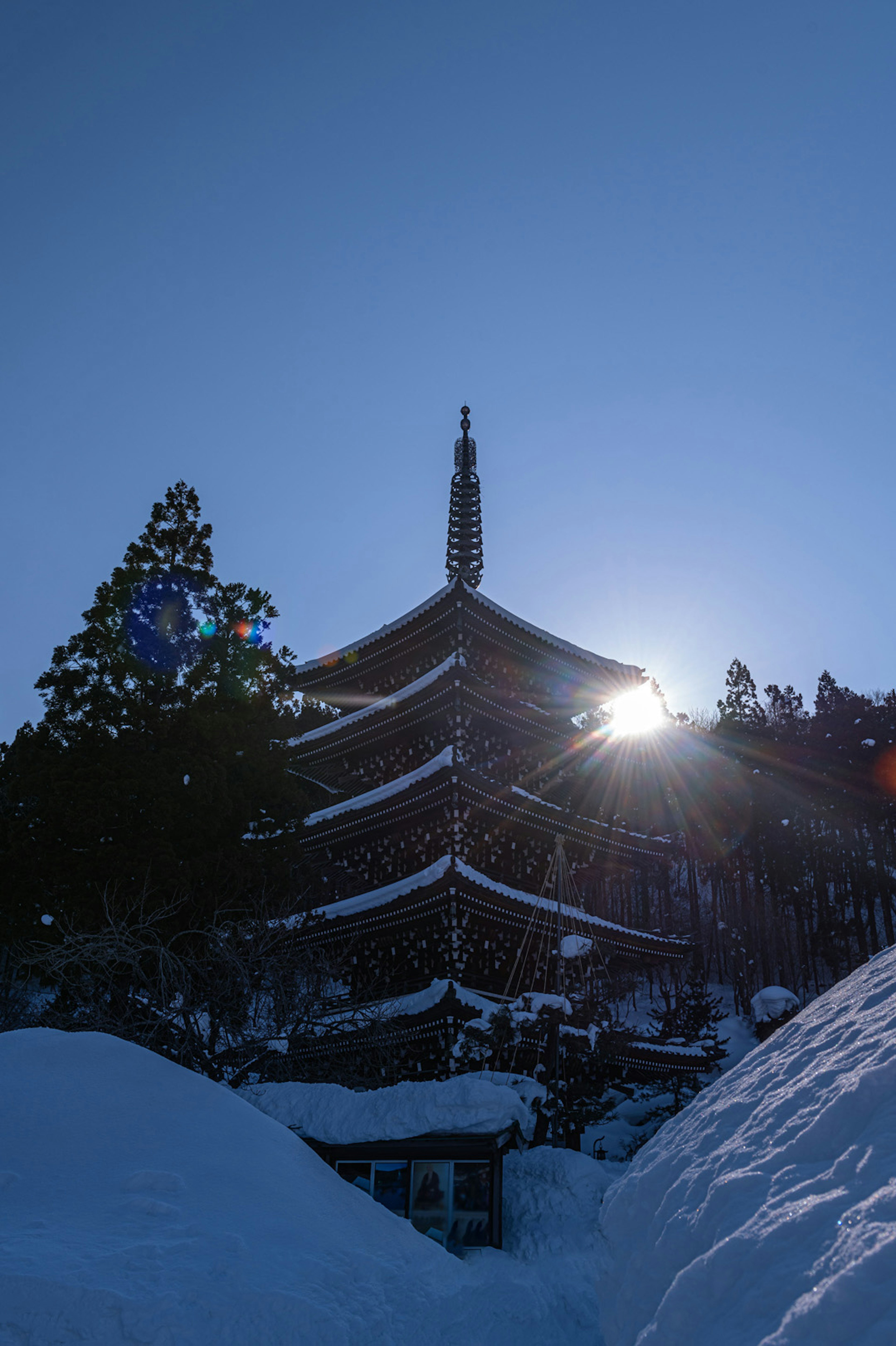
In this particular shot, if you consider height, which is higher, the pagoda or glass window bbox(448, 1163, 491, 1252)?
the pagoda

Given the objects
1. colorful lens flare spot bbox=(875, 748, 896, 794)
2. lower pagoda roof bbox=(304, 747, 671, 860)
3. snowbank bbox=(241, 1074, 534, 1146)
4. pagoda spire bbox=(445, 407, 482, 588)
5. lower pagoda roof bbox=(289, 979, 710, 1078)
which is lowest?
snowbank bbox=(241, 1074, 534, 1146)

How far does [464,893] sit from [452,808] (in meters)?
2.26

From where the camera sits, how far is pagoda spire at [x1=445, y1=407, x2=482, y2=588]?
31.8 m

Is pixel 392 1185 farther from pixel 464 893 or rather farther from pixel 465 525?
pixel 465 525

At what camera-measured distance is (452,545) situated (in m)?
32.2

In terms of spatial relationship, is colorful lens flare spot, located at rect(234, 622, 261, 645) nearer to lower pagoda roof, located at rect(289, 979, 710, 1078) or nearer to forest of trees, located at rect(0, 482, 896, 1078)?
forest of trees, located at rect(0, 482, 896, 1078)

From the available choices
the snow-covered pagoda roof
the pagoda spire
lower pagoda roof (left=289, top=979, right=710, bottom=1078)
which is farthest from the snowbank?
the pagoda spire

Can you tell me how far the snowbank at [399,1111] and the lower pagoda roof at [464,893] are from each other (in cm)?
637

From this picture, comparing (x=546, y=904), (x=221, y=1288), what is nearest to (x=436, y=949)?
(x=546, y=904)

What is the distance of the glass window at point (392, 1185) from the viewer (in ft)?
35.7

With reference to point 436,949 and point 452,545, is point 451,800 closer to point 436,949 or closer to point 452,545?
point 436,949

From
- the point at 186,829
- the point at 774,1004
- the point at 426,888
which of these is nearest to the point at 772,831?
the point at 774,1004

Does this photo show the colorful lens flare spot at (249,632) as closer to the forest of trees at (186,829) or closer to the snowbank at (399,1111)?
the forest of trees at (186,829)

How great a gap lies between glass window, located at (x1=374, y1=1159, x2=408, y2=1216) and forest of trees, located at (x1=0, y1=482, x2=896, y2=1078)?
12.5ft
